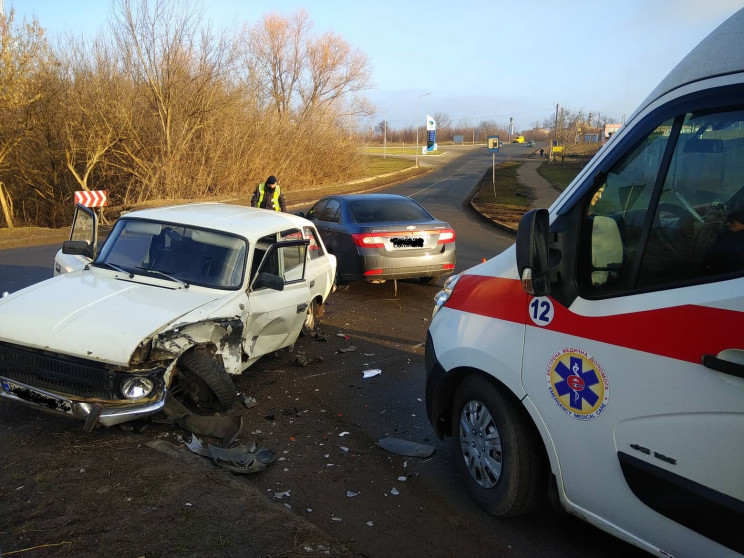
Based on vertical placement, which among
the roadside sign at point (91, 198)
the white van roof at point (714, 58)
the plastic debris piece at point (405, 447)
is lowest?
the plastic debris piece at point (405, 447)

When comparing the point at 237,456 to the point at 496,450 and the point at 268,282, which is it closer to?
the point at 268,282

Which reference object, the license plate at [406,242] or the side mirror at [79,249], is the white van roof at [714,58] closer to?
the side mirror at [79,249]

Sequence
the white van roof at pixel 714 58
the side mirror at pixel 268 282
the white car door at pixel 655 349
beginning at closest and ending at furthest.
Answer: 1. the white car door at pixel 655 349
2. the white van roof at pixel 714 58
3. the side mirror at pixel 268 282

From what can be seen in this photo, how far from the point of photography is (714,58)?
2.48 metres

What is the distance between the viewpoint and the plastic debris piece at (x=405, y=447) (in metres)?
4.44

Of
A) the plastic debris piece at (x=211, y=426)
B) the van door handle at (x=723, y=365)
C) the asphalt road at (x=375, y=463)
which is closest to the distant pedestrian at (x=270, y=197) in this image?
the asphalt road at (x=375, y=463)

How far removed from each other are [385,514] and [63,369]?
242cm

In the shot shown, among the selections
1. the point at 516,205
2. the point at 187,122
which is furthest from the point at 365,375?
the point at 187,122

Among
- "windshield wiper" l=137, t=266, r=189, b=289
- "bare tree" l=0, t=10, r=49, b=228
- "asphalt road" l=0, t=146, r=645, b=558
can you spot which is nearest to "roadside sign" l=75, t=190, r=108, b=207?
"bare tree" l=0, t=10, r=49, b=228

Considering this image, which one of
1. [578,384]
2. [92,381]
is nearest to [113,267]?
[92,381]

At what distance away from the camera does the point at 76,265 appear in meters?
6.39

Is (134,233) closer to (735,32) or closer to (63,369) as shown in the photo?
(63,369)

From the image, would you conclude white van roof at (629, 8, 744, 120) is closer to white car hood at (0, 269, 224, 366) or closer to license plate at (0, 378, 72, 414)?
white car hood at (0, 269, 224, 366)

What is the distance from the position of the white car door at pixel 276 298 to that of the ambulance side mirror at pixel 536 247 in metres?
2.94
